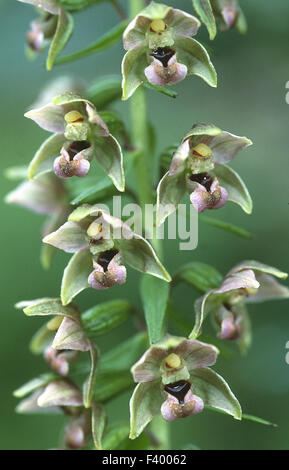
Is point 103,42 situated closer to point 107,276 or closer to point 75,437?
point 107,276

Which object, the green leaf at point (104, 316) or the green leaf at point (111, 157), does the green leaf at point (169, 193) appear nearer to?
the green leaf at point (111, 157)

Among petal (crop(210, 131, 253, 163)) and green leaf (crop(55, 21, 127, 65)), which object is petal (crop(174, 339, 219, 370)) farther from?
green leaf (crop(55, 21, 127, 65))

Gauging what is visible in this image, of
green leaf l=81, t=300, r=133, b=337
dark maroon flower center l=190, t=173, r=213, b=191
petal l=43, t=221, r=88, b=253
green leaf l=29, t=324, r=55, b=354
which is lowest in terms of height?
green leaf l=29, t=324, r=55, b=354

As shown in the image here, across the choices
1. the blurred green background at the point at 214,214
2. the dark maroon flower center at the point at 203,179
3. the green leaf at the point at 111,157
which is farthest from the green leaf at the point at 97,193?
the blurred green background at the point at 214,214

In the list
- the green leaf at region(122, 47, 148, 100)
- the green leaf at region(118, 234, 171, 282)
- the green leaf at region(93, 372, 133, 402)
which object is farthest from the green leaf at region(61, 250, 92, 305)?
the green leaf at region(122, 47, 148, 100)

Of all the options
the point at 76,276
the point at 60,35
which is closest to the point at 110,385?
the point at 76,276

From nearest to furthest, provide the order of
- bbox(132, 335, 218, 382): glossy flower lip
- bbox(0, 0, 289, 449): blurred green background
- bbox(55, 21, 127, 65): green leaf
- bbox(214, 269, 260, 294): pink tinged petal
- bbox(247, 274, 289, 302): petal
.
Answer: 1. bbox(132, 335, 218, 382): glossy flower lip
2. bbox(214, 269, 260, 294): pink tinged petal
3. bbox(55, 21, 127, 65): green leaf
4. bbox(247, 274, 289, 302): petal
5. bbox(0, 0, 289, 449): blurred green background

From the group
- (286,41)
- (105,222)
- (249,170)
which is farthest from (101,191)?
(286,41)
